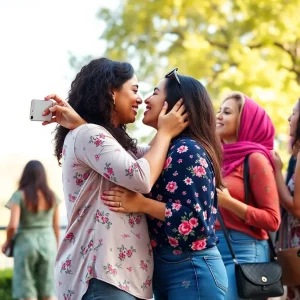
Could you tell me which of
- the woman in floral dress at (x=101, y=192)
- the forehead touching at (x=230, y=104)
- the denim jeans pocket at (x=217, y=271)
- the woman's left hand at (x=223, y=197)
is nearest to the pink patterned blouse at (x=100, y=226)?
the woman in floral dress at (x=101, y=192)

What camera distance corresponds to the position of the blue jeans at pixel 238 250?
3607mm

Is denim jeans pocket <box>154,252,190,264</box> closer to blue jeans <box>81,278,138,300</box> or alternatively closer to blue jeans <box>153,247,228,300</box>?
blue jeans <box>153,247,228,300</box>

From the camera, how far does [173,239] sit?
2629 mm

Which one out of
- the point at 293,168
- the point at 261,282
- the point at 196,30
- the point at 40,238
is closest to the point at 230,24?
the point at 196,30

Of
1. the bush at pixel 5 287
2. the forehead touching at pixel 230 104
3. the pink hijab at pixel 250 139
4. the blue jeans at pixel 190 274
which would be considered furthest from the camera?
the bush at pixel 5 287

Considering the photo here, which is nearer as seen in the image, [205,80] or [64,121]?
[64,121]

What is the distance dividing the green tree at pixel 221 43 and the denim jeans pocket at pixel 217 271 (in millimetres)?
7892

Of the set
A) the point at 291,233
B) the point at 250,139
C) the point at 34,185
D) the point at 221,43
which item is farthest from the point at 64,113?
the point at 221,43

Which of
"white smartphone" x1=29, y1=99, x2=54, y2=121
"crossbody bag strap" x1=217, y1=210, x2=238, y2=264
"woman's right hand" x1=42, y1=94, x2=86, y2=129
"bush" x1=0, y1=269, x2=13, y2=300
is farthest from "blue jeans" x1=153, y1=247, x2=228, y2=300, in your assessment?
"bush" x1=0, y1=269, x2=13, y2=300

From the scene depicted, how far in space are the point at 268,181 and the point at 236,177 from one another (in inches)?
7.2

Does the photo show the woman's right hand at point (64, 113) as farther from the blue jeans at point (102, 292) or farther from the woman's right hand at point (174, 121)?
the blue jeans at point (102, 292)

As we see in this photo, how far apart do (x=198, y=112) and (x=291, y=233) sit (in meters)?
1.57

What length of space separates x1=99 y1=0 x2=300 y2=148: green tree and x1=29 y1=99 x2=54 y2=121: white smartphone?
26.0 feet

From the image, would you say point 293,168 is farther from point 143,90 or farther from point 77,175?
point 143,90
